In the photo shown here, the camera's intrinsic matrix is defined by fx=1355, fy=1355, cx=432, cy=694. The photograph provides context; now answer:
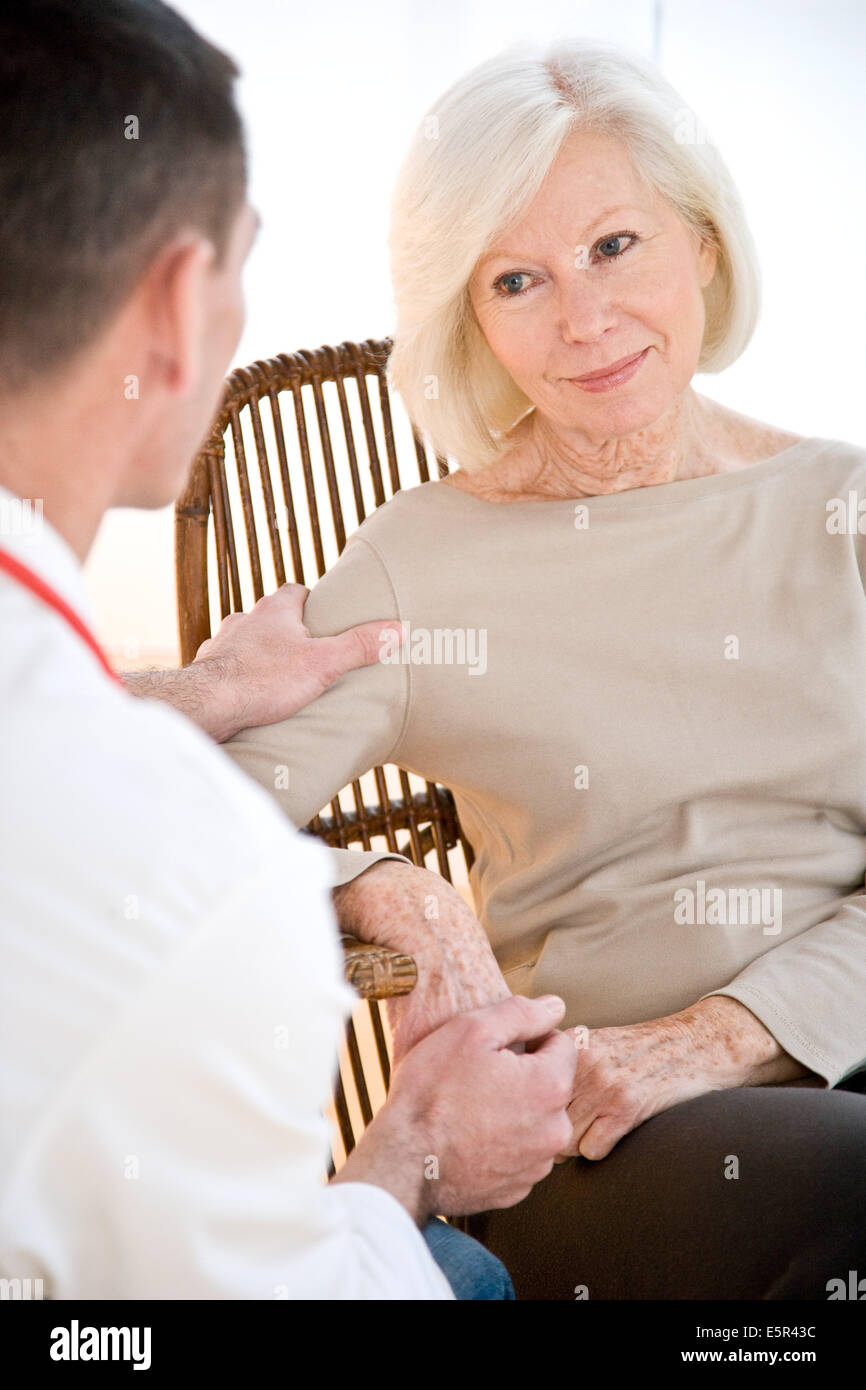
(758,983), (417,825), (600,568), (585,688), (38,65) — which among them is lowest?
(758,983)

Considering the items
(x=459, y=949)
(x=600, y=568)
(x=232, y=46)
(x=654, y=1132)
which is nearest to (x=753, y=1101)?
(x=654, y=1132)

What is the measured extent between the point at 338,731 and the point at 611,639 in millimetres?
316

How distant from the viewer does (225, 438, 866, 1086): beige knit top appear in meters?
1.41

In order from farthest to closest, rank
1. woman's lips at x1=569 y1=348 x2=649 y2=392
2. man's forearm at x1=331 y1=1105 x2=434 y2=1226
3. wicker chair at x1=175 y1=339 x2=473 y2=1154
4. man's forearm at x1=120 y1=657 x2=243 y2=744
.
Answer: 1. wicker chair at x1=175 y1=339 x2=473 y2=1154
2. woman's lips at x1=569 y1=348 x2=649 y2=392
3. man's forearm at x1=120 y1=657 x2=243 y2=744
4. man's forearm at x1=331 y1=1105 x2=434 y2=1226

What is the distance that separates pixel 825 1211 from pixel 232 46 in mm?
4007

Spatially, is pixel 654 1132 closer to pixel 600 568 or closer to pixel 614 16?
pixel 600 568

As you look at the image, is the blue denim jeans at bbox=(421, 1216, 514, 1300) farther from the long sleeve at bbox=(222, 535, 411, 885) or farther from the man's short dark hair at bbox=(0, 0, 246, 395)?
the man's short dark hair at bbox=(0, 0, 246, 395)

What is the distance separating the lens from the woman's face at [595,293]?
141 centimetres

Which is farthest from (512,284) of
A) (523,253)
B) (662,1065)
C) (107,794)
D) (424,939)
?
(107,794)

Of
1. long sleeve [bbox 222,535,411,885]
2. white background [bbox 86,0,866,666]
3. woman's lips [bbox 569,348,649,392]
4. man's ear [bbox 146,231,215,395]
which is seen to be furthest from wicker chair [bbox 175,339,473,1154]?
white background [bbox 86,0,866,666]

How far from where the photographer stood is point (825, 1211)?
106 cm

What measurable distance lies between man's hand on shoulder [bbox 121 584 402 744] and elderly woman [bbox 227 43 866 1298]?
0.02 m

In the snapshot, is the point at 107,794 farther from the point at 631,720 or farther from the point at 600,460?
the point at 600,460

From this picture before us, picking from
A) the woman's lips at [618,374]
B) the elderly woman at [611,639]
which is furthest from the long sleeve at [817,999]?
the woman's lips at [618,374]
